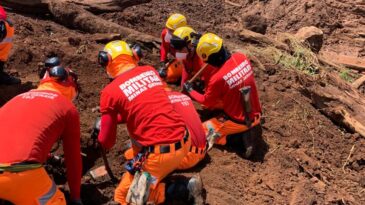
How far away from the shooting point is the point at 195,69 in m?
7.51

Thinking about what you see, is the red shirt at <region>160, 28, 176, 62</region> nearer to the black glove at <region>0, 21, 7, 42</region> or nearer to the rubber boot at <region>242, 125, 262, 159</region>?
the rubber boot at <region>242, 125, 262, 159</region>

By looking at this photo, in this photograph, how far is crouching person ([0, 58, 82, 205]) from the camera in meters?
4.14

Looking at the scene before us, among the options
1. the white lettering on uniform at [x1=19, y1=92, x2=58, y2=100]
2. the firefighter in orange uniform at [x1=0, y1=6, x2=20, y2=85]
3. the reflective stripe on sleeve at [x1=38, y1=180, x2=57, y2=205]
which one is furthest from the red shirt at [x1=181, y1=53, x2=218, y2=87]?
the reflective stripe on sleeve at [x1=38, y1=180, x2=57, y2=205]

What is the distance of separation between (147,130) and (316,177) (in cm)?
297

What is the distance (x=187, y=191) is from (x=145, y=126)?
0.87 metres

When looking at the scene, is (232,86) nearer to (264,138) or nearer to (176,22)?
(264,138)

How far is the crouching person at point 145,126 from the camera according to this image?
5059 millimetres

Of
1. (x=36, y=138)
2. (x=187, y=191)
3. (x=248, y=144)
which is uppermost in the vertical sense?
(x=36, y=138)

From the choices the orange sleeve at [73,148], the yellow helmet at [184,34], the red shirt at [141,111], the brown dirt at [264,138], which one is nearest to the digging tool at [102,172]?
the brown dirt at [264,138]

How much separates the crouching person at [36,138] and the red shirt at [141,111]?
48cm

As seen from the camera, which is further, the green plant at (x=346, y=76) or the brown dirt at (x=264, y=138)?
the green plant at (x=346, y=76)

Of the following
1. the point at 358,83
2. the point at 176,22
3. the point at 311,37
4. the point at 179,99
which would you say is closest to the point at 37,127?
the point at 179,99

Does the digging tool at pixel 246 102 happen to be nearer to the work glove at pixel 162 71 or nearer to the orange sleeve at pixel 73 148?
the work glove at pixel 162 71

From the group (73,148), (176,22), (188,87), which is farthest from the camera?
(176,22)
